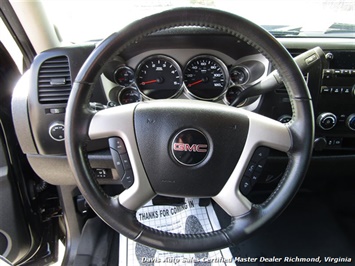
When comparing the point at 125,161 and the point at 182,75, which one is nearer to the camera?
the point at 125,161

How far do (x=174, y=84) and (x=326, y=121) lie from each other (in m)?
0.59

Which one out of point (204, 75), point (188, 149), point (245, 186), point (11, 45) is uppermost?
point (11, 45)

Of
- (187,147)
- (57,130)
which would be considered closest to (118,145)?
(187,147)

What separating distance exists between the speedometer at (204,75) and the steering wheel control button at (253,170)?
46 cm

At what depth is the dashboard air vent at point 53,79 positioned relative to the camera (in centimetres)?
101

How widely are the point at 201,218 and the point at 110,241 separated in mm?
431

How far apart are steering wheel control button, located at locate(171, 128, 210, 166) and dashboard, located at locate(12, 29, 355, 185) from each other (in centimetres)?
37

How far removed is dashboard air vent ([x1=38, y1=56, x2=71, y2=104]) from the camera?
1.01 m

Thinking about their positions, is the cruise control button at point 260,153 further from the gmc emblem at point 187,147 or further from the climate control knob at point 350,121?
the climate control knob at point 350,121

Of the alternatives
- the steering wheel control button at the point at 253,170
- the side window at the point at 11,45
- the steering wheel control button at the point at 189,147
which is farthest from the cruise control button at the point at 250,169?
the side window at the point at 11,45

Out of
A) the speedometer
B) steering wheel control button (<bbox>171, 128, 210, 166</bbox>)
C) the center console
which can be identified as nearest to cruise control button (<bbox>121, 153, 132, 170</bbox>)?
steering wheel control button (<bbox>171, 128, 210, 166</bbox>)

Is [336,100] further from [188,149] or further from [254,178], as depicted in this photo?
[188,149]

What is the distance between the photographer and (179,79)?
1.18 m

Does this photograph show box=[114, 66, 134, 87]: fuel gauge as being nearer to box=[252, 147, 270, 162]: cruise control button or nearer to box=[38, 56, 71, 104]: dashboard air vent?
box=[38, 56, 71, 104]: dashboard air vent
